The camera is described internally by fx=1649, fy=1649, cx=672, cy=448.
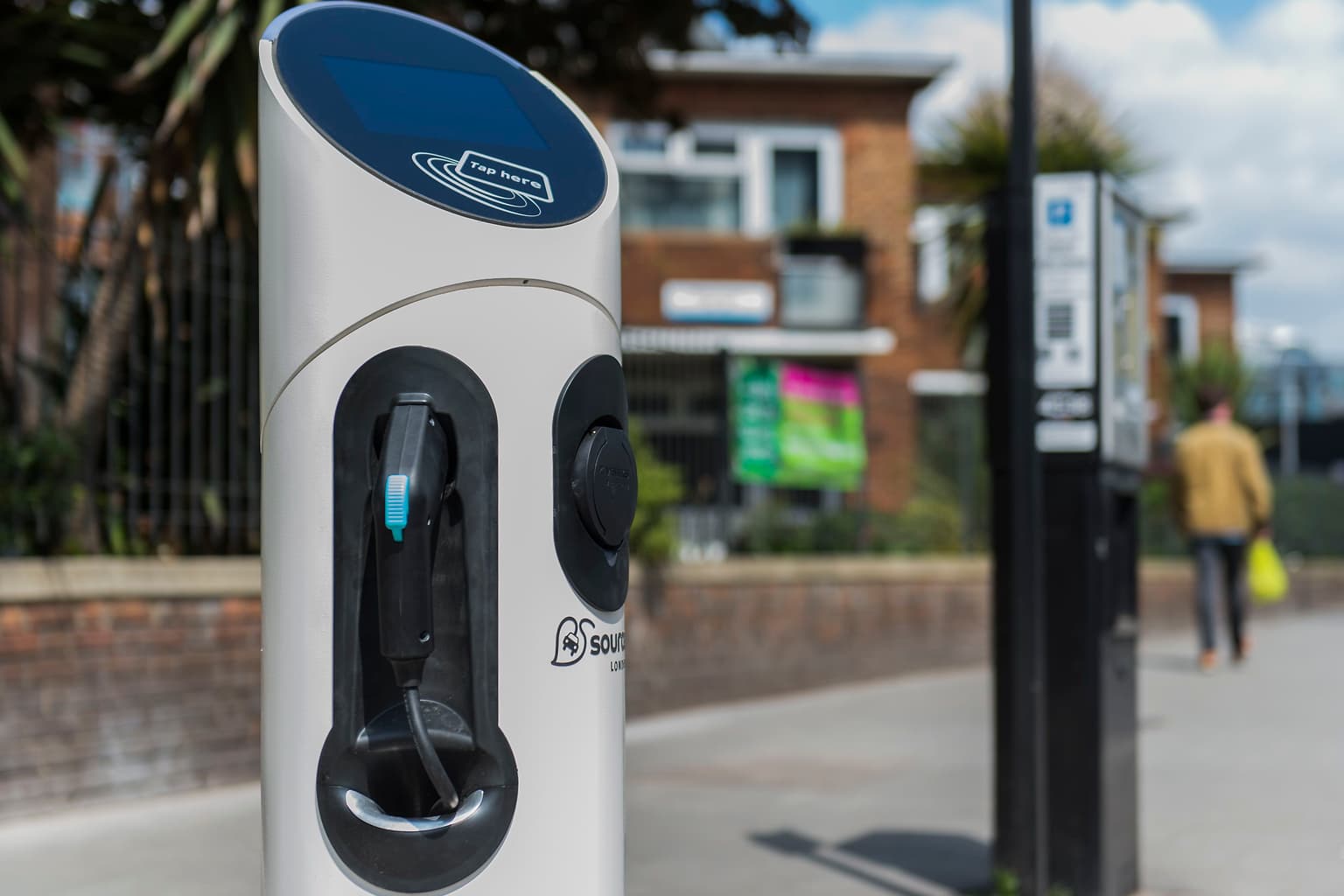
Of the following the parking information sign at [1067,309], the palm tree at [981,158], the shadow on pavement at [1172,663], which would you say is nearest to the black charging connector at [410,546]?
the parking information sign at [1067,309]

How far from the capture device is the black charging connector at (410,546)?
2.65m

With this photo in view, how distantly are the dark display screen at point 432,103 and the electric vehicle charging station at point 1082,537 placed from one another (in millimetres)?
2536

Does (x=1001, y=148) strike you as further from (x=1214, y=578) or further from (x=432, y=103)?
(x=432, y=103)

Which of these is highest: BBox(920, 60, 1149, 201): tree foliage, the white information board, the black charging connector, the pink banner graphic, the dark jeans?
BBox(920, 60, 1149, 201): tree foliage

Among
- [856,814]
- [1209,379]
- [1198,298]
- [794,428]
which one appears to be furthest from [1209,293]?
[856,814]

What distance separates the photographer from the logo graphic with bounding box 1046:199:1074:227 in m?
5.09

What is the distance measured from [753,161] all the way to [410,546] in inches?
706

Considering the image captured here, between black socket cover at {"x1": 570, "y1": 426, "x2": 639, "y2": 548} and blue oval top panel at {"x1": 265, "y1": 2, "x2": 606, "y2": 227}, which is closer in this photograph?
blue oval top panel at {"x1": 265, "y1": 2, "x2": 606, "y2": 227}

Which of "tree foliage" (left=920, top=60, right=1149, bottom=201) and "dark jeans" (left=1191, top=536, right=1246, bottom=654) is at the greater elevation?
"tree foliage" (left=920, top=60, right=1149, bottom=201)

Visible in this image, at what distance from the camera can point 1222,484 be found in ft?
36.9

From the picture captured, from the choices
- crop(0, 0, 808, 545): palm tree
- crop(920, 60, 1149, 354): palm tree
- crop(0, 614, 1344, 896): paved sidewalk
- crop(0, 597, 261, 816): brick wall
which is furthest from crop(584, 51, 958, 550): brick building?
crop(0, 597, 261, 816): brick wall

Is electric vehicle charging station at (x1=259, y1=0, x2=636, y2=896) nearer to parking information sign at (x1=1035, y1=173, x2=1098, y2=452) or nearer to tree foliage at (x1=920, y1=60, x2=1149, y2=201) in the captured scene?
parking information sign at (x1=1035, y1=173, x2=1098, y2=452)

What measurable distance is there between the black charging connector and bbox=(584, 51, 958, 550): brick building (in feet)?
52.0

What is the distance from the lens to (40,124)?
28.1 ft
